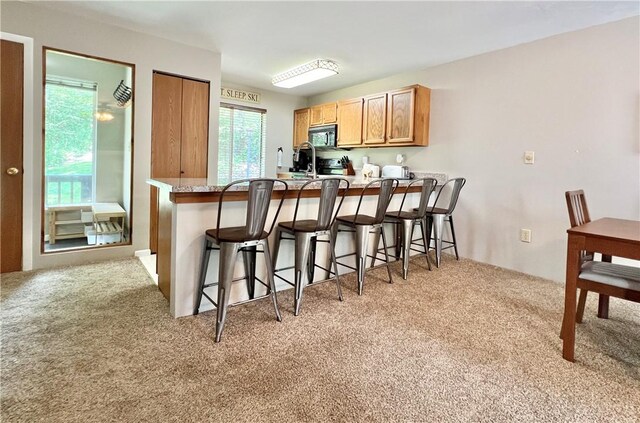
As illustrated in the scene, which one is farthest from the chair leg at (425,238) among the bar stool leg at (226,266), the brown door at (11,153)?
the brown door at (11,153)

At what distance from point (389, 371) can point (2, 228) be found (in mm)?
3594

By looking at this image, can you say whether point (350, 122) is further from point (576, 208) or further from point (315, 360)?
point (315, 360)

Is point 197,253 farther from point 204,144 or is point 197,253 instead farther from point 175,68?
point 175,68

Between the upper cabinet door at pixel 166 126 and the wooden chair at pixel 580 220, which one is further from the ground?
the upper cabinet door at pixel 166 126

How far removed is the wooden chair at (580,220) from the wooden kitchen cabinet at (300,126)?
444 centimetres

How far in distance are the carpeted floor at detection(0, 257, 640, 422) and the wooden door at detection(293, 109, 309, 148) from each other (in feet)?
12.8

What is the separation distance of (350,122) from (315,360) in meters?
4.01

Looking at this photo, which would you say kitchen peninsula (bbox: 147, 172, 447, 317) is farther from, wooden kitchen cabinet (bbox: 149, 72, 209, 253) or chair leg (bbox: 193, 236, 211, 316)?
wooden kitchen cabinet (bbox: 149, 72, 209, 253)

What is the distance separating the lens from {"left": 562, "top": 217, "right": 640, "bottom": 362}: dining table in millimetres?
1701

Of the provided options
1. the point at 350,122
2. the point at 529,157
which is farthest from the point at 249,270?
the point at 350,122

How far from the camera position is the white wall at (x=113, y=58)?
10.1 feet

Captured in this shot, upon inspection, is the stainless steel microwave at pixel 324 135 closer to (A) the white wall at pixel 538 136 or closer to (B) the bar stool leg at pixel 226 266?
(A) the white wall at pixel 538 136

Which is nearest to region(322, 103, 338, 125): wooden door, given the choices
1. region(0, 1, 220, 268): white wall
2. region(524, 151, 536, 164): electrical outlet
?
region(0, 1, 220, 268): white wall

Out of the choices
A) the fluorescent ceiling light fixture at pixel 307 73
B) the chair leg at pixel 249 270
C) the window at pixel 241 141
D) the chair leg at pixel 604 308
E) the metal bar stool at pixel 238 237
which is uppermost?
the fluorescent ceiling light fixture at pixel 307 73
